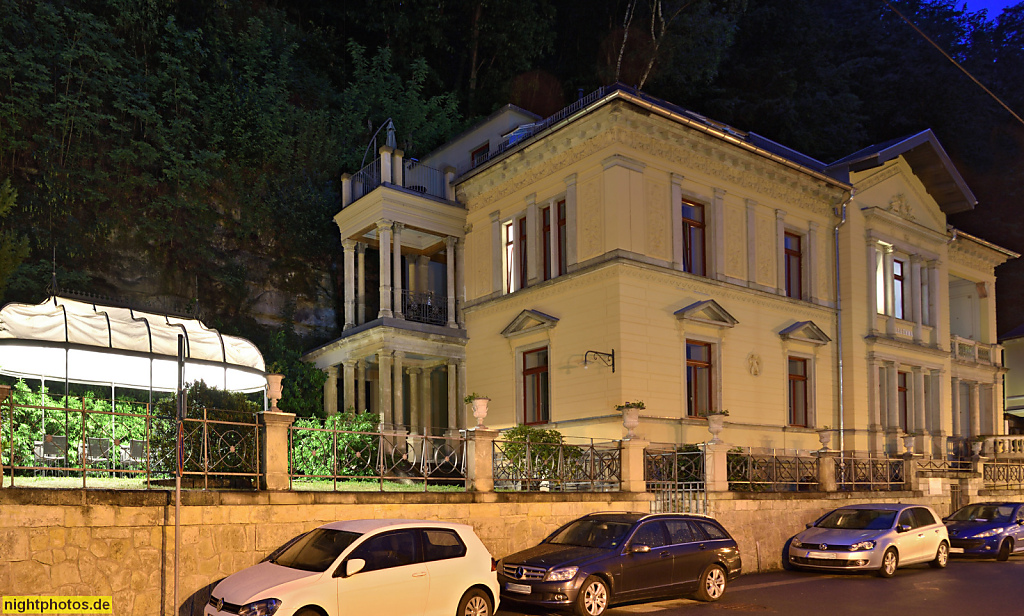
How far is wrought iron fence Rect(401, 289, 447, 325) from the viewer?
27.1m

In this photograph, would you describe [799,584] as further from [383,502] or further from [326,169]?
[326,169]

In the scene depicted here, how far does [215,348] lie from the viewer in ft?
62.7

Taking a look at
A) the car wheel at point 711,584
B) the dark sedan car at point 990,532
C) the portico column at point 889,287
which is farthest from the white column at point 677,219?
the car wheel at point 711,584

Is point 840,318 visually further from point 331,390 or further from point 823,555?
point 331,390

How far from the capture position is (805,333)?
1043 inches

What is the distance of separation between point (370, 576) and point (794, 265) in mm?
20784

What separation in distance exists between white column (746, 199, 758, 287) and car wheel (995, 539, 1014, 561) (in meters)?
9.16

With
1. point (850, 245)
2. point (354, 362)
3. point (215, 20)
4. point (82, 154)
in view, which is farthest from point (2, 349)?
point (850, 245)

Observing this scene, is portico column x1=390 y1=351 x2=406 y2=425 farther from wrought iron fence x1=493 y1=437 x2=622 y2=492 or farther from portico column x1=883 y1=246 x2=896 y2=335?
portico column x1=883 y1=246 x2=896 y2=335

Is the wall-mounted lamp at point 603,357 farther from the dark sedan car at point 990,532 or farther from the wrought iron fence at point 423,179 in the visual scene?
the dark sedan car at point 990,532

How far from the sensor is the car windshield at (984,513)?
21.1 m

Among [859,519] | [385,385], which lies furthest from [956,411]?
[385,385]

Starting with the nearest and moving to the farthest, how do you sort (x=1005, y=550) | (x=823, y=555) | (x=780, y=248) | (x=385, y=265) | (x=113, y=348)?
(x=823, y=555) → (x=113, y=348) → (x=1005, y=550) → (x=385, y=265) → (x=780, y=248)

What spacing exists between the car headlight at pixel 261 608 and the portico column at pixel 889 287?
25071 mm
